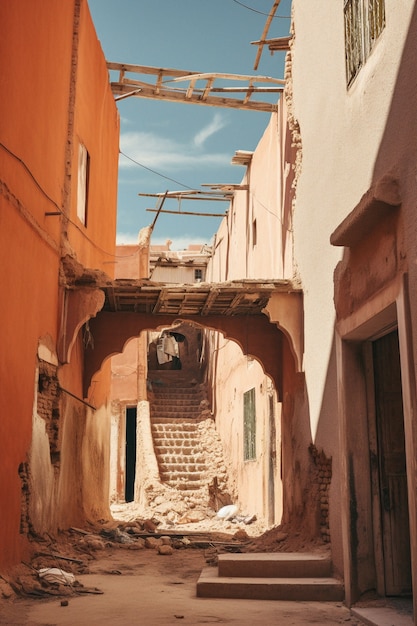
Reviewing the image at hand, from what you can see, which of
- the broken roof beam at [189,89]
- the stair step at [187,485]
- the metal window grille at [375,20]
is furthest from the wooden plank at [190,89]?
the stair step at [187,485]

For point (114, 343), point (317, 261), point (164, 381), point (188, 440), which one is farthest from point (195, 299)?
point (164, 381)

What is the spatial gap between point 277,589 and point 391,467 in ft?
5.93

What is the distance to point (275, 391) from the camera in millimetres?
12859

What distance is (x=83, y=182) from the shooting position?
39.1 feet

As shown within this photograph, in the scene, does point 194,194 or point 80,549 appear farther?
point 194,194

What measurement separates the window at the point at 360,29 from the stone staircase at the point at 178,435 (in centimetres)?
1274

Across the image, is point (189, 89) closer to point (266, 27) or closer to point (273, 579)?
point (266, 27)

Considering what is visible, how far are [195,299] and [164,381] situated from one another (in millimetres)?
16031

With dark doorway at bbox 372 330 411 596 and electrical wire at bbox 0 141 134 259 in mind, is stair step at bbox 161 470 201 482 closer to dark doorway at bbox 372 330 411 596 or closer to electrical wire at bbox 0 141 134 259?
electrical wire at bbox 0 141 134 259

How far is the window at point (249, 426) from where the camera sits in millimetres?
15555

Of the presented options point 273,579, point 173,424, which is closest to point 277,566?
point 273,579

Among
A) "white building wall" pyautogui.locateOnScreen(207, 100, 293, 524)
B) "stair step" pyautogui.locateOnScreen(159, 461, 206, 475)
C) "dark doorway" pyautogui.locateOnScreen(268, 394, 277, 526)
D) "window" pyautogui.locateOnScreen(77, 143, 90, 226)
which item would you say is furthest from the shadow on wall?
"window" pyautogui.locateOnScreen(77, 143, 90, 226)

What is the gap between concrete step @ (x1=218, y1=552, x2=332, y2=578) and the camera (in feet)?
25.6

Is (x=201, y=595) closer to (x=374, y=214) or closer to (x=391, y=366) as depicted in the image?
(x=391, y=366)
